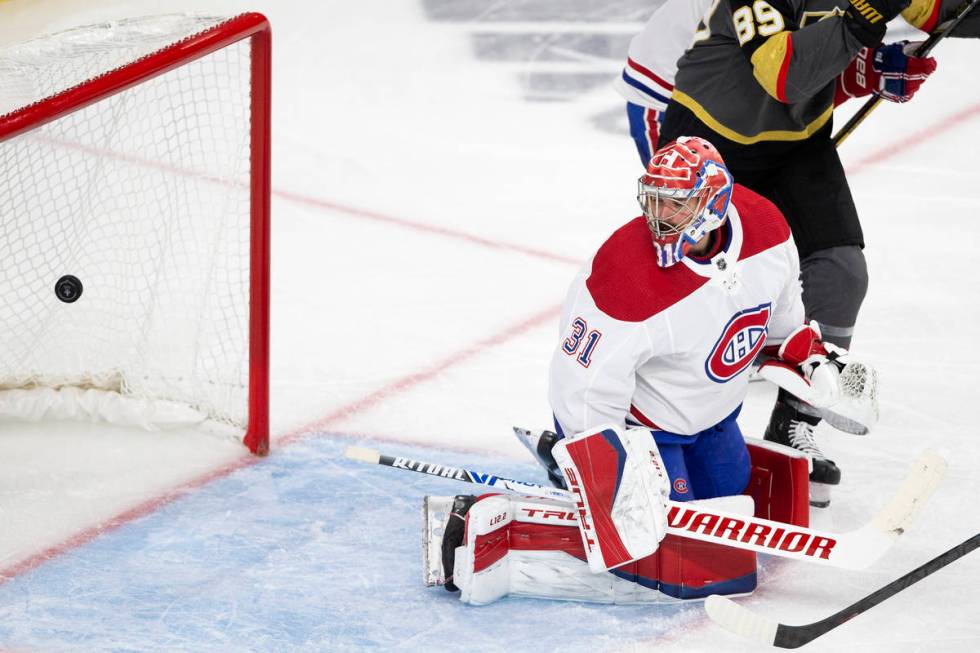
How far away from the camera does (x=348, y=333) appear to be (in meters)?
3.52

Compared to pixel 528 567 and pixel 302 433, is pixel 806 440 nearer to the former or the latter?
pixel 528 567

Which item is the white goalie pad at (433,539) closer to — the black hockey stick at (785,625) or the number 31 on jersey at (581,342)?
the number 31 on jersey at (581,342)

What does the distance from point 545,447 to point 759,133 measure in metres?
0.81

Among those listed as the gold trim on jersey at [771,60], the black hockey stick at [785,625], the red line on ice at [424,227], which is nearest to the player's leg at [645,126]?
the gold trim on jersey at [771,60]

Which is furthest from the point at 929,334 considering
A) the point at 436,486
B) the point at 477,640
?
the point at 477,640

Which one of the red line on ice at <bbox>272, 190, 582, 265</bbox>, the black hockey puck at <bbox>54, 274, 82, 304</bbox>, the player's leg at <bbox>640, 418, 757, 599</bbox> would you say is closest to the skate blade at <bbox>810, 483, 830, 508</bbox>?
the player's leg at <bbox>640, 418, 757, 599</bbox>

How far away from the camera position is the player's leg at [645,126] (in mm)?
3176

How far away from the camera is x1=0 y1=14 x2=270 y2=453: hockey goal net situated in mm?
2633

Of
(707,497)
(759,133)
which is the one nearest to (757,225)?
(759,133)

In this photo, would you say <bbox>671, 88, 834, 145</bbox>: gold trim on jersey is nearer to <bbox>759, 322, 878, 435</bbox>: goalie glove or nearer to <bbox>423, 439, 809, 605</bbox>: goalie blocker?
<bbox>759, 322, 878, 435</bbox>: goalie glove

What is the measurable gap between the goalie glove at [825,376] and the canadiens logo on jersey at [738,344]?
0.41 ft

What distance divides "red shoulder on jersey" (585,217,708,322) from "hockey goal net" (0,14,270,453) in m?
0.80

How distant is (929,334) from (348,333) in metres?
1.53

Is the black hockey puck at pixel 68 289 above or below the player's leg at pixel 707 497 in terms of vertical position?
above
